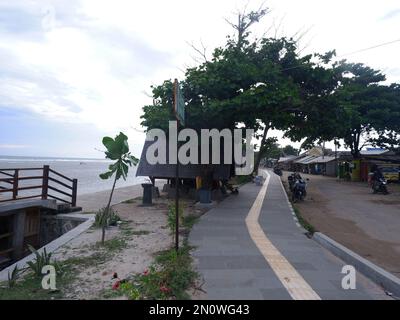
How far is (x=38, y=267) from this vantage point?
5.46 m

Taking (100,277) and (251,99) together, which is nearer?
(100,277)

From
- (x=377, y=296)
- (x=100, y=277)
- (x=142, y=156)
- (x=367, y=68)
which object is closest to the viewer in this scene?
(x=377, y=296)

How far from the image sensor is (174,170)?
1809 cm

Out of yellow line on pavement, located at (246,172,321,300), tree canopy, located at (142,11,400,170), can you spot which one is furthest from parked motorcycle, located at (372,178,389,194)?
yellow line on pavement, located at (246,172,321,300)

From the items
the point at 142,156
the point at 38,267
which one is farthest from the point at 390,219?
the point at 142,156

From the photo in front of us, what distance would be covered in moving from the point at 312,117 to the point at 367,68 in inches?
873

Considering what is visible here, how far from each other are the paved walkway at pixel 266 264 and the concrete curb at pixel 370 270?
0.42 feet

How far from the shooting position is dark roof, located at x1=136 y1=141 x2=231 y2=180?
1682 cm

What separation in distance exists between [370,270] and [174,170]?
13.2m

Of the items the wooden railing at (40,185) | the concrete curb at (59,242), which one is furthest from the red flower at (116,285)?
the wooden railing at (40,185)

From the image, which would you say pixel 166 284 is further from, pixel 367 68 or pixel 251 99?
pixel 367 68

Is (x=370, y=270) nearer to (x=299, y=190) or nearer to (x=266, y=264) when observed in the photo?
(x=266, y=264)

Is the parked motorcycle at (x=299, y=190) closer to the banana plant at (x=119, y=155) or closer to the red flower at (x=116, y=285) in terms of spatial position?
the banana plant at (x=119, y=155)

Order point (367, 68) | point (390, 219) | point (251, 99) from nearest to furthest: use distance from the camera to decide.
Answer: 1. point (390, 219)
2. point (251, 99)
3. point (367, 68)
